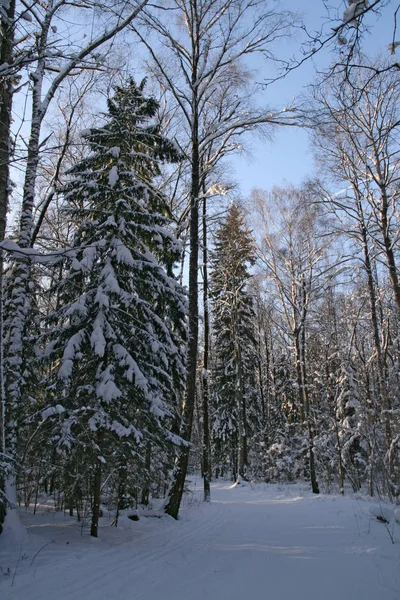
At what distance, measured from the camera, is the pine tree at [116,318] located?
6125 millimetres

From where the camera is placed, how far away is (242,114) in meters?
10.2

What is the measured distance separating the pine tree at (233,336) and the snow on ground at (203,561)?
10.8m

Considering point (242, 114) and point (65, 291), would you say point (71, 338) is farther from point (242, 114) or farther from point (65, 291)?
point (242, 114)

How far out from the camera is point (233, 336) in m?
20.0

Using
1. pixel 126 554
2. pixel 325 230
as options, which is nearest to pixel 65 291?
pixel 126 554

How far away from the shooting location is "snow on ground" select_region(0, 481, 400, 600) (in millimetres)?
3955

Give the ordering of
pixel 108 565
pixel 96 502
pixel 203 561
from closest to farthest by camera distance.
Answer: pixel 108 565, pixel 203 561, pixel 96 502

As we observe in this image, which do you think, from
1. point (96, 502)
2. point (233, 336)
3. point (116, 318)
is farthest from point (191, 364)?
point (233, 336)

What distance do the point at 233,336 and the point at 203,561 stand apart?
14984 mm

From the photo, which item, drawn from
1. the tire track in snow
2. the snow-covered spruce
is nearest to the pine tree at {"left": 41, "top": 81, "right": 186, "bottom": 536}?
the tire track in snow

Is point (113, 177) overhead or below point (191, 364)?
overhead

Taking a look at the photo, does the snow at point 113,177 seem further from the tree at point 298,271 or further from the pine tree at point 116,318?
the tree at point 298,271

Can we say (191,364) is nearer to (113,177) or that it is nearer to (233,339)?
(113,177)

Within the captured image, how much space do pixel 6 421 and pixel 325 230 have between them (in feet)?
38.9
